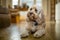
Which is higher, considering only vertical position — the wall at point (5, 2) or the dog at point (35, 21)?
the wall at point (5, 2)

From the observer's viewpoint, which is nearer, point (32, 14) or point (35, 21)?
point (32, 14)

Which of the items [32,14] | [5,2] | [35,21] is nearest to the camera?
[32,14]

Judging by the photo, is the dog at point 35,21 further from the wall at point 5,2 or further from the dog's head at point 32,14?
the wall at point 5,2

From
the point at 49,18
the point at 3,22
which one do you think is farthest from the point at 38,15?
the point at 49,18

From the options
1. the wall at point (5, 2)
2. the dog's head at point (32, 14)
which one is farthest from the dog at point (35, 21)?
the wall at point (5, 2)

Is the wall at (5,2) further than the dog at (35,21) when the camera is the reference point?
Yes

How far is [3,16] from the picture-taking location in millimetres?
2566

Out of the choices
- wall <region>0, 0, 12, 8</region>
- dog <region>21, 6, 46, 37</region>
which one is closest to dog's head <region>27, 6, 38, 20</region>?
dog <region>21, 6, 46, 37</region>

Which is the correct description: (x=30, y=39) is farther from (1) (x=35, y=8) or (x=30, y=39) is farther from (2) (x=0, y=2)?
(2) (x=0, y=2)

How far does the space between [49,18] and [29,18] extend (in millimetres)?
5745

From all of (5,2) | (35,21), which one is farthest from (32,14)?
(5,2)

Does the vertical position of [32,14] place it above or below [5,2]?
below

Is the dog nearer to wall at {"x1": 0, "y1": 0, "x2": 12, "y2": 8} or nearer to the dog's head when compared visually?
the dog's head

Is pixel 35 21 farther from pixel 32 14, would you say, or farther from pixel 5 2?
pixel 5 2
